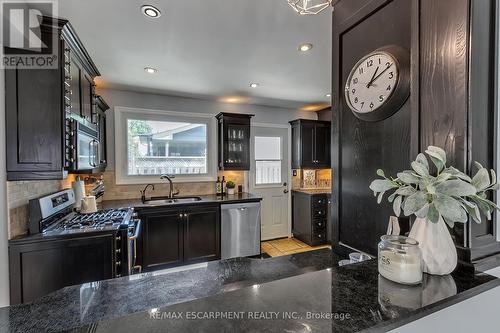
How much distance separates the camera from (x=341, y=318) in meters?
0.58

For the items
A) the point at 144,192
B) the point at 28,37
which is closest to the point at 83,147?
the point at 28,37

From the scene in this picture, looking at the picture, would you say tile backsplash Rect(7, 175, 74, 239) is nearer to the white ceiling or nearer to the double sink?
the white ceiling

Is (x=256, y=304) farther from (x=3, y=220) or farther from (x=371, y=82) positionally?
(x=3, y=220)

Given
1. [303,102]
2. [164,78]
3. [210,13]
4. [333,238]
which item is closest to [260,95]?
[303,102]

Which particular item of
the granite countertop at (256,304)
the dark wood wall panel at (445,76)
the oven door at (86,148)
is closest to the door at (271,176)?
the oven door at (86,148)

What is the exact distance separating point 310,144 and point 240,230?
2.22m

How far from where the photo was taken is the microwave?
1.91 meters

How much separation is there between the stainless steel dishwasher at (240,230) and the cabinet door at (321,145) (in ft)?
5.75

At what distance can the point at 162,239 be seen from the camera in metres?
3.14

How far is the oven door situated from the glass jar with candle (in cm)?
227

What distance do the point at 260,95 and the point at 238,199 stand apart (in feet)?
5.73

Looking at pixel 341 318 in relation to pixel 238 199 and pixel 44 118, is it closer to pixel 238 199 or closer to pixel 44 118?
pixel 44 118

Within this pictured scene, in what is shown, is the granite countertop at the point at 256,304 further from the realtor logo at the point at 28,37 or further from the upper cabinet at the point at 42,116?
the realtor logo at the point at 28,37

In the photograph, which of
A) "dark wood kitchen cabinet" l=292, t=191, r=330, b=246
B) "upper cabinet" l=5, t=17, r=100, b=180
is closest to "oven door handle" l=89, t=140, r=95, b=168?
"upper cabinet" l=5, t=17, r=100, b=180
